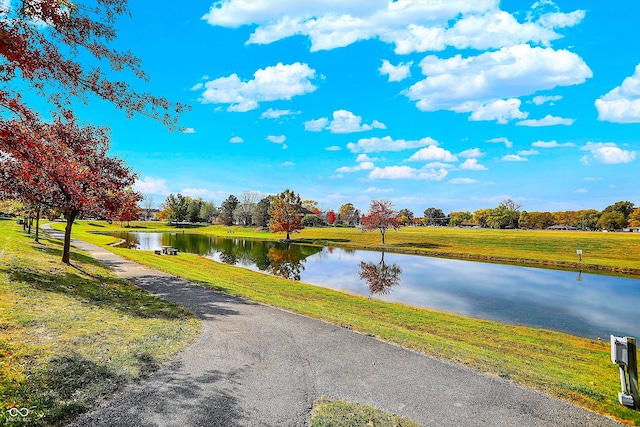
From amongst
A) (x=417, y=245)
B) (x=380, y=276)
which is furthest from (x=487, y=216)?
(x=380, y=276)

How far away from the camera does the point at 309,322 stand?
9.60m

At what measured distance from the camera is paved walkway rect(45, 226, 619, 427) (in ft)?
15.8

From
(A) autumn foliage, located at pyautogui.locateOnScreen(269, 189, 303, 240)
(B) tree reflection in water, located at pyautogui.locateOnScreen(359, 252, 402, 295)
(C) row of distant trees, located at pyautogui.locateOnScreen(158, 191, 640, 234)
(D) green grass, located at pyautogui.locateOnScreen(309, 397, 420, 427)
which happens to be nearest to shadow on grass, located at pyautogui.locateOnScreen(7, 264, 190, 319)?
(D) green grass, located at pyautogui.locateOnScreen(309, 397, 420, 427)

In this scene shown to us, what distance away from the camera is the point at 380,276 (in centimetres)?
2848

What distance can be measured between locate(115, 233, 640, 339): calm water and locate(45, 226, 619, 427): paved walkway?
1112 centimetres

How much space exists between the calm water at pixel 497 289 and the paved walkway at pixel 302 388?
11.1 m

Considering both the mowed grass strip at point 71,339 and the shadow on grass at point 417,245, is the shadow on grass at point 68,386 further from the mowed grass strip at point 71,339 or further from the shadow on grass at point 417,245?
the shadow on grass at point 417,245

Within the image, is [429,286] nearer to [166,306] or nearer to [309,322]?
[309,322]

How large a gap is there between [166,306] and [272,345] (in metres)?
4.58

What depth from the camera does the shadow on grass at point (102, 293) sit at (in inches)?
382

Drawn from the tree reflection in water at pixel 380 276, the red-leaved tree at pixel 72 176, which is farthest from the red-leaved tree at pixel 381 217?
the red-leaved tree at pixel 72 176

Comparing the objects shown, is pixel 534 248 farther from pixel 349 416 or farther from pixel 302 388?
pixel 349 416

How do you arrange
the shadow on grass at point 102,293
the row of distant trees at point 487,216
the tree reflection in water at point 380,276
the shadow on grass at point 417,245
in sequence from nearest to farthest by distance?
the shadow on grass at point 102,293, the tree reflection in water at point 380,276, the shadow on grass at point 417,245, the row of distant trees at point 487,216

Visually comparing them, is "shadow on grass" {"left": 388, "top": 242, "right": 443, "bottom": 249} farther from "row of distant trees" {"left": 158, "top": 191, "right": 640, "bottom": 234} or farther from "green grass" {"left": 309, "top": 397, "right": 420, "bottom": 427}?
"green grass" {"left": 309, "top": 397, "right": 420, "bottom": 427}
